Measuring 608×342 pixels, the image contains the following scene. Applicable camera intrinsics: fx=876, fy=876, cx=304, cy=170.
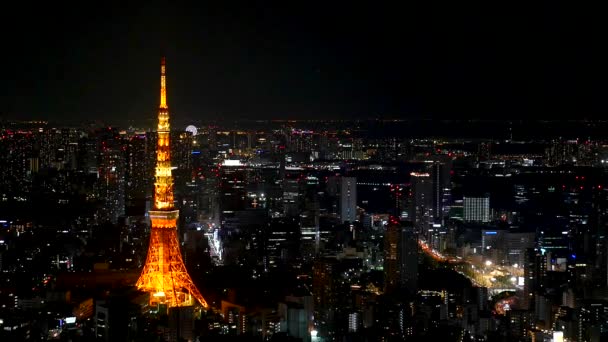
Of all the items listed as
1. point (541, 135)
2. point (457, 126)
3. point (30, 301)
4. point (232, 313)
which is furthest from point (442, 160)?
point (30, 301)

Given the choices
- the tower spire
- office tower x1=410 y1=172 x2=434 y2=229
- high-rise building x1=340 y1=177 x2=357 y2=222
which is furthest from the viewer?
high-rise building x1=340 y1=177 x2=357 y2=222

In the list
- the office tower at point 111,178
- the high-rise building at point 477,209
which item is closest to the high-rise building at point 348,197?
the high-rise building at point 477,209

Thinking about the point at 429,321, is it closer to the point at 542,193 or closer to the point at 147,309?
the point at 147,309

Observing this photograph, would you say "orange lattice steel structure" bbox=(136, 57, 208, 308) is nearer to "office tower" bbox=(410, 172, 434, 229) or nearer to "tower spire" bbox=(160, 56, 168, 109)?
"tower spire" bbox=(160, 56, 168, 109)

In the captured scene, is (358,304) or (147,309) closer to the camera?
(147,309)

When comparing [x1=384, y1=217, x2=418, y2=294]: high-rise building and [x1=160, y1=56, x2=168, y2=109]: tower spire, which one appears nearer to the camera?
[x1=160, y1=56, x2=168, y2=109]: tower spire

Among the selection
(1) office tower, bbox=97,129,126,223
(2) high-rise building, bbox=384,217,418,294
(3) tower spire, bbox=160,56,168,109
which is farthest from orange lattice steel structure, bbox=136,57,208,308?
(1) office tower, bbox=97,129,126,223

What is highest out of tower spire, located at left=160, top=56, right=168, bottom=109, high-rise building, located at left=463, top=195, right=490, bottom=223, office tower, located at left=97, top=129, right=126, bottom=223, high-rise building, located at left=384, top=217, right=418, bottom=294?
tower spire, located at left=160, top=56, right=168, bottom=109

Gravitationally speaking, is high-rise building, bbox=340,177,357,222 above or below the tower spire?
below
